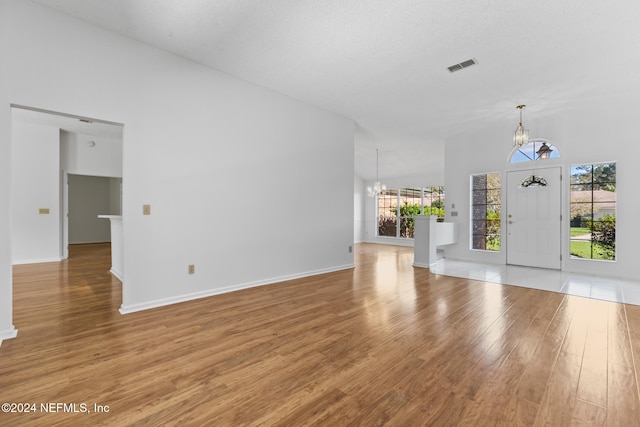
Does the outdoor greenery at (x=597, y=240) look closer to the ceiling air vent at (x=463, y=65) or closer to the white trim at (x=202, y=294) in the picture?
the ceiling air vent at (x=463, y=65)

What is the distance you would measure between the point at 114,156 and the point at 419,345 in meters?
8.01

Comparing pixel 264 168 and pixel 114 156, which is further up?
pixel 114 156

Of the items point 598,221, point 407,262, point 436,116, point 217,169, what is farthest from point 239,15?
point 598,221

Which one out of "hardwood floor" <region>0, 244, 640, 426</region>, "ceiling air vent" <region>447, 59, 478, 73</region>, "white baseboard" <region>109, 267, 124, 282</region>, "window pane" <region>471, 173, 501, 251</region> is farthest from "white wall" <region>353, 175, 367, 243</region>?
"white baseboard" <region>109, 267, 124, 282</region>

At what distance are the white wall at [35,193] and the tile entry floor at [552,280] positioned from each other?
7.91 m

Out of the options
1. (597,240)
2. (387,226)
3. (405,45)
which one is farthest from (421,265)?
(387,226)

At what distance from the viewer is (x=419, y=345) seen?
231cm

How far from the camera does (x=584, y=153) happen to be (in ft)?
16.5

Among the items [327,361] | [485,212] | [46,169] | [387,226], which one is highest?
[46,169]

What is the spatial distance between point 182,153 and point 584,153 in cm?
658

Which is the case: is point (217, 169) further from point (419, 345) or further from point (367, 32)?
point (419, 345)

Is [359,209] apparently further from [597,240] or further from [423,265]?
[597,240]

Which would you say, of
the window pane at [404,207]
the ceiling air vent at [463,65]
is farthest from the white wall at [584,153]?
the window pane at [404,207]

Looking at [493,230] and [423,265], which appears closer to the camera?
[423,265]
